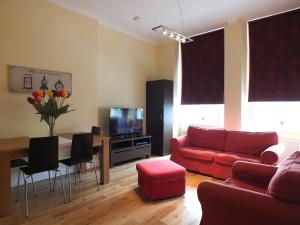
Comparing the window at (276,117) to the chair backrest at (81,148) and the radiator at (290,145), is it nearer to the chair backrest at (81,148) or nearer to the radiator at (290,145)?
the radiator at (290,145)

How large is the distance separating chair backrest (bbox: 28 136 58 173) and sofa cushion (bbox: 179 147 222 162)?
224 centimetres

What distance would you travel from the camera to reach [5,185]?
2.36 metres

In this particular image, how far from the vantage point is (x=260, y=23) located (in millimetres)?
3949

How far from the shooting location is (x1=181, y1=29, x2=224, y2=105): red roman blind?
4531 mm

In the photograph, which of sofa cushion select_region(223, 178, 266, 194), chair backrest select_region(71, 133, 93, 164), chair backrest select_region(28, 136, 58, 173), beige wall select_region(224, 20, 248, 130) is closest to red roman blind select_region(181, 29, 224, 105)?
beige wall select_region(224, 20, 248, 130)

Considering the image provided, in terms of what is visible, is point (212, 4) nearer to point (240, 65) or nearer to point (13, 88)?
point (240, 65)

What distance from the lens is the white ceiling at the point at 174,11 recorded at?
137 inches

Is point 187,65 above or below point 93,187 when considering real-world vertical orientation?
above

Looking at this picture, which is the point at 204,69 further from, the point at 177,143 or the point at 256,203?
the point at 256,203

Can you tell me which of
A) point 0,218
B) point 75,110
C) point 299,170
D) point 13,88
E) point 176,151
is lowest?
point 0,218

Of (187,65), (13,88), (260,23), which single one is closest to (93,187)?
(13,88)

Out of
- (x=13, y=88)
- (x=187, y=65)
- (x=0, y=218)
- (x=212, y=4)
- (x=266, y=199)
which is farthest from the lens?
(x=187, y=65)

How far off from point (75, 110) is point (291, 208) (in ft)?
11.2

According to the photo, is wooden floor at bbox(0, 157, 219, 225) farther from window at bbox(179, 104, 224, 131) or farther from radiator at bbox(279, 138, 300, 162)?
window at bbox(179, 104, 224, 131)
